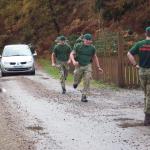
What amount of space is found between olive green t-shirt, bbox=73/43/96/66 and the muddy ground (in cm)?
113

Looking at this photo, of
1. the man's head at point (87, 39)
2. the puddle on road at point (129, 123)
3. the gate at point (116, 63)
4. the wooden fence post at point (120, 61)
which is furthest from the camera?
the wooden fence post at point (120, 61)

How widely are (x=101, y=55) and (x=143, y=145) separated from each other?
51.9 feet

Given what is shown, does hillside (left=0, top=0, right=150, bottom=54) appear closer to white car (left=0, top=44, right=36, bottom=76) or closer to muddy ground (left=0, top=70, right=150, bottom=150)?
white car (left=0, top=44, right=36, bottom=76)

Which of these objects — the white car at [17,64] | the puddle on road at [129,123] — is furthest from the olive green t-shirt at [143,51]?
the white car at [17,64]

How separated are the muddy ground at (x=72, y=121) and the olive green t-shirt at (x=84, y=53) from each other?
44.7 inches

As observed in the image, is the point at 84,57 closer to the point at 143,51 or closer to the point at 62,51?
the point at 62,51

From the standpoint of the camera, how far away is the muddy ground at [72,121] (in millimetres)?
10727

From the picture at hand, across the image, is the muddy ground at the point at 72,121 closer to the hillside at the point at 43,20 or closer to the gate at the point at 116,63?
the gate at the point at 116,63

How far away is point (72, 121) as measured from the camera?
13484mm

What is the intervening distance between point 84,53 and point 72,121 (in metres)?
4.86

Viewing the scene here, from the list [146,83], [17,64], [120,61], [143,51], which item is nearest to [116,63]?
[120,61]

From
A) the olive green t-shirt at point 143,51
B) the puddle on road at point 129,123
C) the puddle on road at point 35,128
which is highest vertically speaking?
A: the olive green t-shirt at point 143,51

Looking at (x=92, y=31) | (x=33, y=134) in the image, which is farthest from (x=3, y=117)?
(x=92, y=31)

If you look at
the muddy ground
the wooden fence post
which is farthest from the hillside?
the muddy ground
